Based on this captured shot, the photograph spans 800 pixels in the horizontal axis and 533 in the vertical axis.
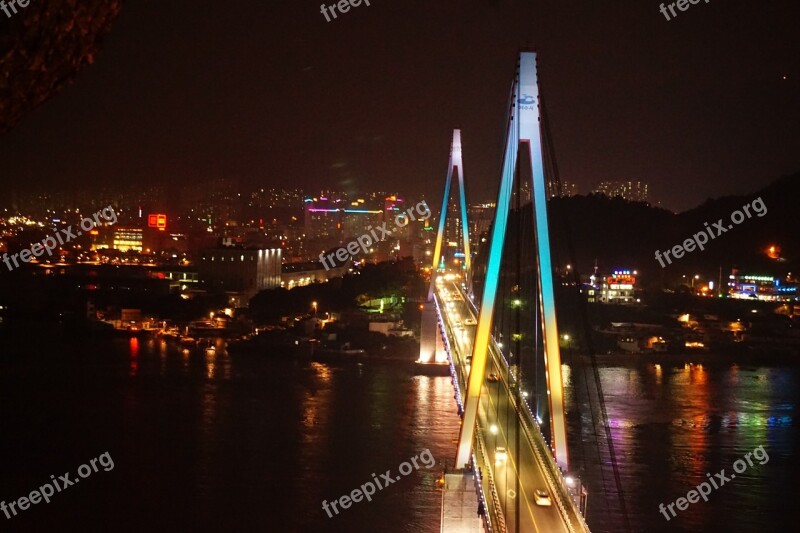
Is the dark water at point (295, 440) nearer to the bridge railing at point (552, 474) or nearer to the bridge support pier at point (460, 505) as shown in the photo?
the bridge railing at point (552, 474)

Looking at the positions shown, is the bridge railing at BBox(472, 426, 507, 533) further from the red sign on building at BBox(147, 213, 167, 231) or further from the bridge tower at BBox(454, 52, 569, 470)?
the red sign on building at BBox(147, 213, 167, 231)

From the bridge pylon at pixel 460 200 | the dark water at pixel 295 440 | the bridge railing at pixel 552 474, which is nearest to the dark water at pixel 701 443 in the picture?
the dark water at pixel 295 440

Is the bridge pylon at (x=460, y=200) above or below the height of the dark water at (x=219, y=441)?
above

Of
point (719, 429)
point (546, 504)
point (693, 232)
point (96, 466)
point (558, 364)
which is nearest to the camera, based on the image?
point (546, 504)

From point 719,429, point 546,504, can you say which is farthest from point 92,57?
point 719,429

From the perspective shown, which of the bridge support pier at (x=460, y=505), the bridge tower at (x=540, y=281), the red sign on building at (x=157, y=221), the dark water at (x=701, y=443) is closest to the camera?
the bridge support pier at (x=460, y=505)

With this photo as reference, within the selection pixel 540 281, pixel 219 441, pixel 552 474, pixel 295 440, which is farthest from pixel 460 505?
pixel 219 441

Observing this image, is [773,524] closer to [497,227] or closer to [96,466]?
[497,227]

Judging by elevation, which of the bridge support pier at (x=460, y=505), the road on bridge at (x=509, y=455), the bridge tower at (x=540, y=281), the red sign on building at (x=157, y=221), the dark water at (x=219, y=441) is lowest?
the dark water at (x=219, y=441)
